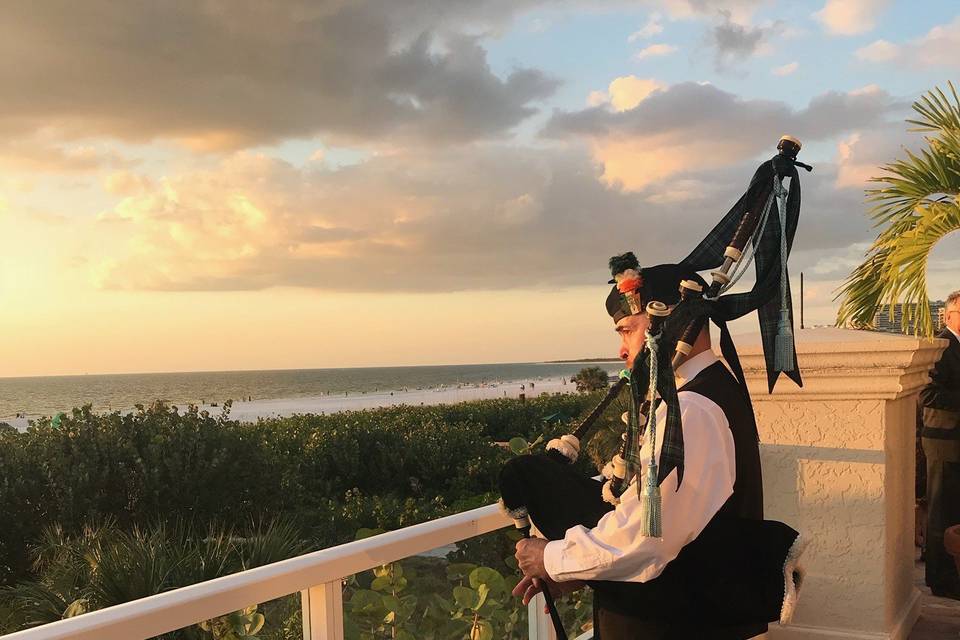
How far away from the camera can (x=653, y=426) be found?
1979 millimetres

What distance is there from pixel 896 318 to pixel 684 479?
6.64 m

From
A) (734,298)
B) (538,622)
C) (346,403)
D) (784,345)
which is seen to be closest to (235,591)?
(734,298)

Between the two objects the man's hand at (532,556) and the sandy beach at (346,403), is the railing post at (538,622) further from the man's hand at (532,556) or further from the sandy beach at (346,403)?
the sandy beach at (346,403)

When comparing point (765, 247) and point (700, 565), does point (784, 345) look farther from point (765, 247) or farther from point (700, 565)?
point (700, 565)

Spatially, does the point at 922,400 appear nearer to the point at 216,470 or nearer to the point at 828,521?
the point at 828,521

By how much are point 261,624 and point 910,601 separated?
11.0 feet

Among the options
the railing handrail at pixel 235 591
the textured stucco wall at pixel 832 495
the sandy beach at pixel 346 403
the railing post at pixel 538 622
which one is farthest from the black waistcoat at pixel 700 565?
the sandy beach at pixel 346 403

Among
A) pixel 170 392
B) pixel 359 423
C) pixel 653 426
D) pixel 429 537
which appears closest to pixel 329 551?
pixel 429 537

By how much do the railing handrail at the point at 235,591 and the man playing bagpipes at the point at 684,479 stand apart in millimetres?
422

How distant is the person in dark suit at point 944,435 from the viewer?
5531 mm

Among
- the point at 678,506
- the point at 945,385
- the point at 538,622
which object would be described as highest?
the point at 945,385

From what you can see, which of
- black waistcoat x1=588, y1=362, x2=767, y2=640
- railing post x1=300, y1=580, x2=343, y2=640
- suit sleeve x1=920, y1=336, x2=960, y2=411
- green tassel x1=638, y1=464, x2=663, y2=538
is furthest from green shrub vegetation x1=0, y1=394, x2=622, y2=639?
suit sleeve x1=920, y1=336, x2=960, y2=411

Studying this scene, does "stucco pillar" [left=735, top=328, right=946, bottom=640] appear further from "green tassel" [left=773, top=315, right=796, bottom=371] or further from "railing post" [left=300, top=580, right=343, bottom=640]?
"railing post" [left=300, top=580, right=343, bottom=640]

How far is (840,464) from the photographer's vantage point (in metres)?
3.64
